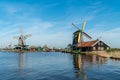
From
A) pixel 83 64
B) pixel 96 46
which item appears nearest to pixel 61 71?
pixel 83 64

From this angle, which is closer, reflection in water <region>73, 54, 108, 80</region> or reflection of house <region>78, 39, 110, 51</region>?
reflection in water <region>73, 54, 108, 80</region>

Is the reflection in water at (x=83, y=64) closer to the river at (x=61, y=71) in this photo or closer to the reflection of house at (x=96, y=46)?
the river at (x=61, y=71)

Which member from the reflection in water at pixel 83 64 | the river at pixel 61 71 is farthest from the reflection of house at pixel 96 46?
the river at pixel 61 71

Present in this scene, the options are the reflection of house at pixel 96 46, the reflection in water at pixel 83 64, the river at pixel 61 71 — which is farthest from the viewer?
the reflection of house at pixel 96 46

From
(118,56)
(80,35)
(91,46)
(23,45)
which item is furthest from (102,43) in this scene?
(23,45)

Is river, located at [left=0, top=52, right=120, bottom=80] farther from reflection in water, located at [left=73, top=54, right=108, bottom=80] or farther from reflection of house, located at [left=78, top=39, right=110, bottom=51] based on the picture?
reflection of house, located at [left=78, top=39, right=110, bottom=51]

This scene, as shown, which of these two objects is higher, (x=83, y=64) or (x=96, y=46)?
(x=96, y=46)

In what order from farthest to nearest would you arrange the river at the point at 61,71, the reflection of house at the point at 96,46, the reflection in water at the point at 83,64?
1. the reflection of house at the point at 96,46
2. the reflection in water at the point at 83,64
3. the river at the point at 61,71

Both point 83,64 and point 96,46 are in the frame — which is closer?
point 83,64

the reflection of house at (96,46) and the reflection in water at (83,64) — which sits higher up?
the reflection of house at (96,46)

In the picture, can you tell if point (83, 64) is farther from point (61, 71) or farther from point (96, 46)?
point (96, 46)

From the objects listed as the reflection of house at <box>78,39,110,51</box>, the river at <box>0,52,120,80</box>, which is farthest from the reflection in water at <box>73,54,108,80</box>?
the reflection of house at <box>78,39,110,51</box>

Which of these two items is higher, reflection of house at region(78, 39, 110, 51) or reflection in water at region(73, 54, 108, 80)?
reflection of house at region(78, 39, 110, 51)

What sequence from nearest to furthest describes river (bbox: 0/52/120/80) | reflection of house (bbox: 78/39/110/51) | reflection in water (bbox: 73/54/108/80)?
1. river (bbox: 0/52/120/80)
2. reflection in water (bbox: 73/54/108/80)
3. reflection of house (bbox: 78/39/110/51)
